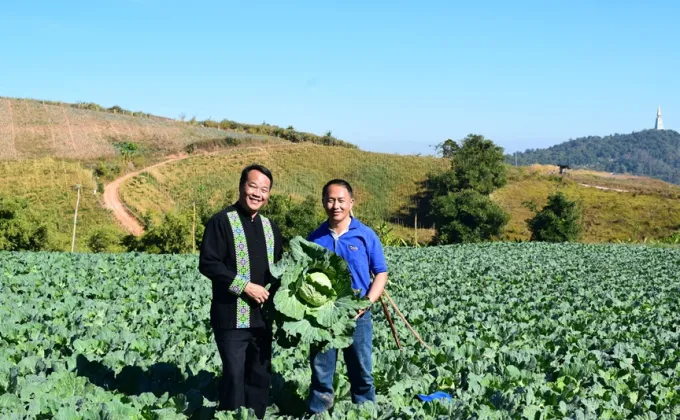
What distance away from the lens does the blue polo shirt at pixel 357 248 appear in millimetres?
4133

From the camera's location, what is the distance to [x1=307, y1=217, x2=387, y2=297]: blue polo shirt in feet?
13.6

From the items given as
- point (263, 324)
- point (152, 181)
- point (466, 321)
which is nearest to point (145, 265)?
point (466, 321)

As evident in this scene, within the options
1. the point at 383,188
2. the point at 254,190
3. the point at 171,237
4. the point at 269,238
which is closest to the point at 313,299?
the point at 269,238

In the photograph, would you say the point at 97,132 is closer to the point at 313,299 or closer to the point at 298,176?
the point at 298,176

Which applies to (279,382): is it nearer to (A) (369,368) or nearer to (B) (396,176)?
(A) (369,368)

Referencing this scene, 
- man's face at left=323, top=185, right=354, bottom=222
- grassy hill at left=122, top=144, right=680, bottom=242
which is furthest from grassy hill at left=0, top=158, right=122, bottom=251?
man's face at left=323, top=185, right=354, bottom=222

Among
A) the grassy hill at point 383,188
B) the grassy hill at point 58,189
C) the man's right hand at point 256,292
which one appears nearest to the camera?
the man's right hand at point 256,292

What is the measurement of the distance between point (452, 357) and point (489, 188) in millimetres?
39175

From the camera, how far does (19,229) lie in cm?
2334

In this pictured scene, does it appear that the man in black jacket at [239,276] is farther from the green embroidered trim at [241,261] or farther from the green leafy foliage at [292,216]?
the green leafy foliage at [292,216]

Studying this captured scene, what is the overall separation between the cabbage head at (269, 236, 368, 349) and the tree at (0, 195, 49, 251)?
22.4 meters

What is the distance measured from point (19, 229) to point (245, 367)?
72.5 ft

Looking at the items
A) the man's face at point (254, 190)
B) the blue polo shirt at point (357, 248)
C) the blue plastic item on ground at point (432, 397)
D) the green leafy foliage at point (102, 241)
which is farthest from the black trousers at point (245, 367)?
the green leafy foliage at point (102, 241)

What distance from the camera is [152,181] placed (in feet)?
149
